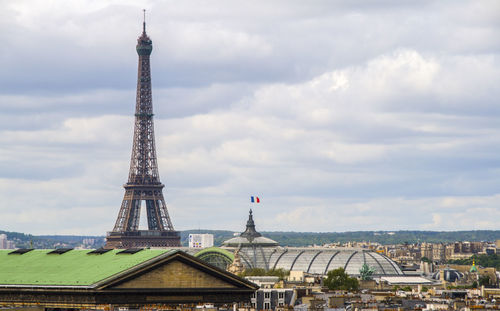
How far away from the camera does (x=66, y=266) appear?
4953 inches

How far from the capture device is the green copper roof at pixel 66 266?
118m

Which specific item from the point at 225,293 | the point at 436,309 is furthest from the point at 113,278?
the point at 436,309

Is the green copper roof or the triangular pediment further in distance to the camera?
the green copper roof

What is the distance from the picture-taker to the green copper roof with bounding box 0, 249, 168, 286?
11812 centimetres

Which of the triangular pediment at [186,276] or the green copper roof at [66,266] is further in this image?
the green copper roof at [66,266]

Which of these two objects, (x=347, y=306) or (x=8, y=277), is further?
(x=8, y=277)

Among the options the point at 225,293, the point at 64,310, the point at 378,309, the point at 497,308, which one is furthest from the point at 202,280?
the point at 497,308

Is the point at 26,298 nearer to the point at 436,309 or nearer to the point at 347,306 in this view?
the point at 347,306

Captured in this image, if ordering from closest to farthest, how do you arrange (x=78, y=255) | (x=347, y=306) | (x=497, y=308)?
1. (x=497, y=308)
2. (x=347, y=306)
3. (x=78, y=255)

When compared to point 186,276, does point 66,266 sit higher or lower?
higher

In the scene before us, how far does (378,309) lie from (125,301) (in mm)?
21765

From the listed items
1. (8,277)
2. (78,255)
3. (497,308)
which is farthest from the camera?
(78,255)

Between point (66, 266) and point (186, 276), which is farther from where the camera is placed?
point (66, 266)

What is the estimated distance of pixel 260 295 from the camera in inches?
5655
